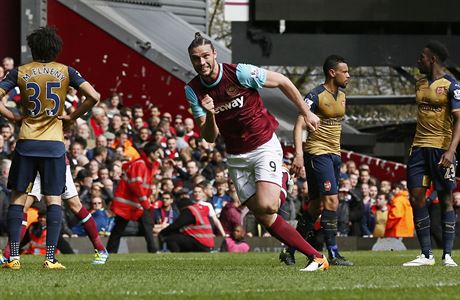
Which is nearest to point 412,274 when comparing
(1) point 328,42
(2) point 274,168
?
(2) point 274,168

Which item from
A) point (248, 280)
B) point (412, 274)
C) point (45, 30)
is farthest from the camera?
point (45, 30)

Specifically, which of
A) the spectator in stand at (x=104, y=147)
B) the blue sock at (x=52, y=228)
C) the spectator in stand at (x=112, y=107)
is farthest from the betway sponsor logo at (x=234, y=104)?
the spectator in stand at (x=112, y=107)

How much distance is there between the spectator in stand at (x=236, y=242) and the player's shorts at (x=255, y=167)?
10415 mm

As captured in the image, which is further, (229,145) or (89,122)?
(89,122)

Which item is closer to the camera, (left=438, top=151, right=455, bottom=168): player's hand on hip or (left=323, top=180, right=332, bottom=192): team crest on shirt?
(left=438, top=151, right=455, bottom=168): player's hand on hip

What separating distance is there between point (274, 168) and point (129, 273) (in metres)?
1.69

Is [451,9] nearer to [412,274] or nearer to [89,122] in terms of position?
[89,122]

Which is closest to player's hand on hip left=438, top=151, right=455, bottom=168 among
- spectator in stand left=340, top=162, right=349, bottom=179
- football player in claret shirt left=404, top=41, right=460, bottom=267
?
football player in claret shirt left=404, top=41, right=460, bottom=267

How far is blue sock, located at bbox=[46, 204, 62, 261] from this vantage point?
13352mm

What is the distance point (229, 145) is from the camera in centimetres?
1266

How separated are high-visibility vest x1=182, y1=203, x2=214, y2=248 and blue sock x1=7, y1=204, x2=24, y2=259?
9302mm

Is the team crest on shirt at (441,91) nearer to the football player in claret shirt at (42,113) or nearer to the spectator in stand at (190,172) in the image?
the football player in claret shirt at (42,113)

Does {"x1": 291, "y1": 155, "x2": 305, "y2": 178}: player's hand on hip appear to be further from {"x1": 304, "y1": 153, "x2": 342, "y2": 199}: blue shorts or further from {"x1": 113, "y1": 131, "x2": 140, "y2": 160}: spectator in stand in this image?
{"x1": 113, "y1": 131, "x2": 140, "y2": 160}: spectator in stand

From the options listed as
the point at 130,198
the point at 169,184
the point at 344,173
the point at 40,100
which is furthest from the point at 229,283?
the point at 344,173
